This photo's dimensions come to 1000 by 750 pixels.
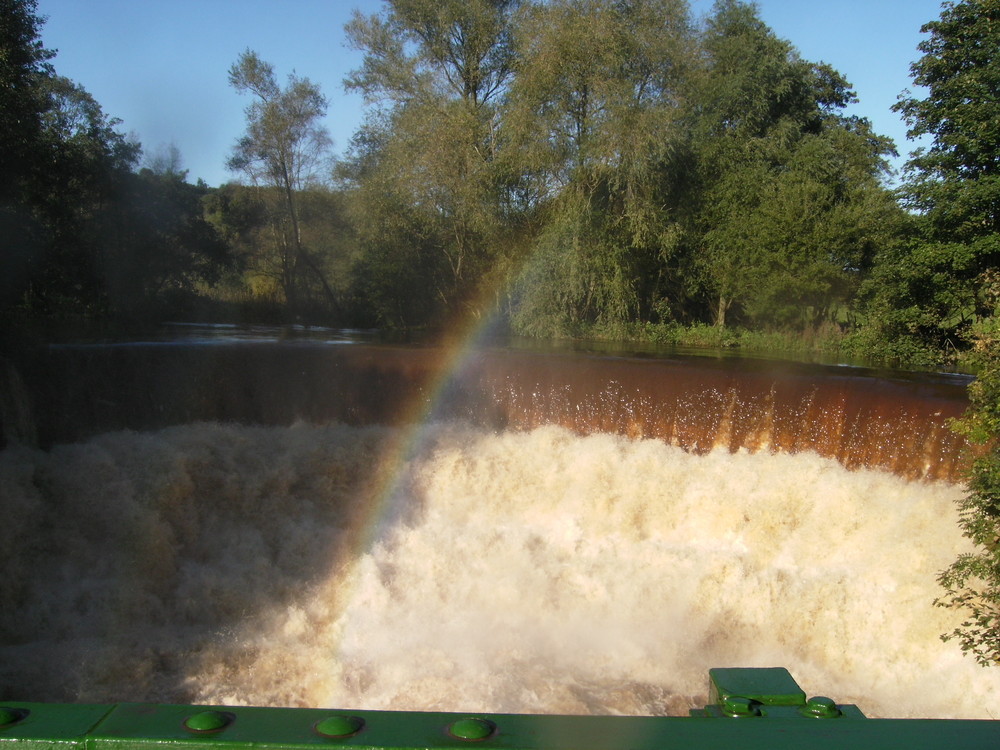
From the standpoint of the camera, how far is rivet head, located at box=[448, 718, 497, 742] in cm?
141

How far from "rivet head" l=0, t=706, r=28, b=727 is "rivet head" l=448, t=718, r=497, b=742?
0.75m

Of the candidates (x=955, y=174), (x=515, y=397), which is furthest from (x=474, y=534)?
(x=955, y=174)

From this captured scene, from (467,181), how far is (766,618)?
14.8m

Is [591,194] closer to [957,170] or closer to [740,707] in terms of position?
[957,170]

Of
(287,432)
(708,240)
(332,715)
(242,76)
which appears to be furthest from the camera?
(242,76)

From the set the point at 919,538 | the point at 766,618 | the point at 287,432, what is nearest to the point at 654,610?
the point at 766,618

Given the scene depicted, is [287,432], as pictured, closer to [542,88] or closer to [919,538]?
[919,538]

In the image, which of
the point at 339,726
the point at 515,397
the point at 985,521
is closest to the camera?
the point at 339,726

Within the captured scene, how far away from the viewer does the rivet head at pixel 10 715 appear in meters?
1.43

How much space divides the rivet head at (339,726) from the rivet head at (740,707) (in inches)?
29.3

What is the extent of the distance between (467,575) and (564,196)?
13.1 metres

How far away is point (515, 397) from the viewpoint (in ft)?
35.5

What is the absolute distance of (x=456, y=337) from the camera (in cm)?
2125

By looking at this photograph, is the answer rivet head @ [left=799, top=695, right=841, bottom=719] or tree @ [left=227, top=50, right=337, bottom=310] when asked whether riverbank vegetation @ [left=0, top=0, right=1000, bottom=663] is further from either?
rivet head @ [left=799, top=695, right=841, bottom=719]
